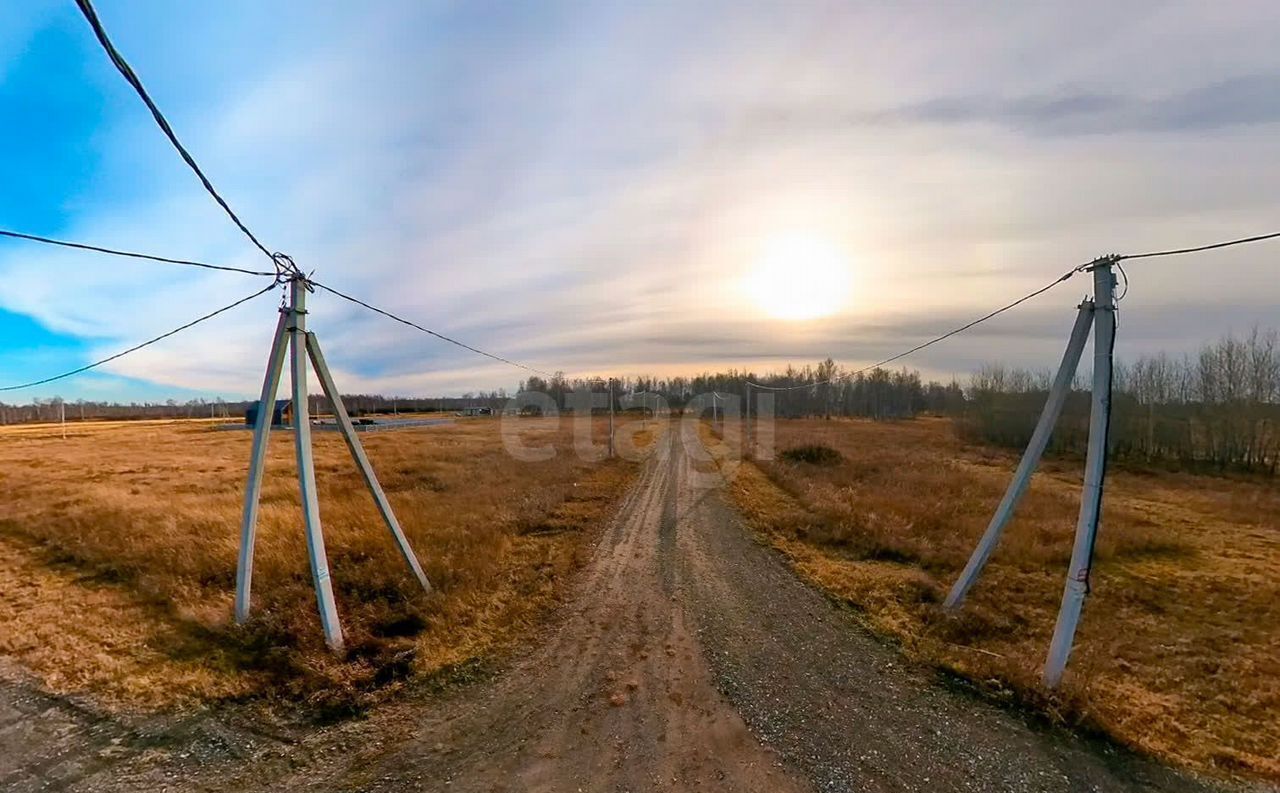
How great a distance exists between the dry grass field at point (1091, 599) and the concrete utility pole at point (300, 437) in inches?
256

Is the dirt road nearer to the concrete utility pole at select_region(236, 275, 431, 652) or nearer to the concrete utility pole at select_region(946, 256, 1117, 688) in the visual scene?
the concrete utility pole at select_region(946, 256, 1117, 688)

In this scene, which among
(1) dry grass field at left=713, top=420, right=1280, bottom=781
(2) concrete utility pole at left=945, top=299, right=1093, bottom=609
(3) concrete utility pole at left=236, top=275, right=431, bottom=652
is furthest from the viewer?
(3) concrete utility pole at left=236, top=275, right=431, bottom=652

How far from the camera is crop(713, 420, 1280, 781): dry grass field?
449 centimetres

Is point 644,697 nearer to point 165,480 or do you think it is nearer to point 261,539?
point 261,539

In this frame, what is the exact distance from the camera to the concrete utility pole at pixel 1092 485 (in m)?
4.53

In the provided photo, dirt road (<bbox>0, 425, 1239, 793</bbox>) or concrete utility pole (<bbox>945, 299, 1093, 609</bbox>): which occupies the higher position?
concrete utility pole (<bbox>945, 299, 1093, 609</bbox>)

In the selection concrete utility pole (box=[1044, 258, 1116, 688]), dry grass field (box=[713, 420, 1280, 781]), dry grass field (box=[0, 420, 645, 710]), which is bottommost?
dry grass field (box=[713, 420, 1280, 781])

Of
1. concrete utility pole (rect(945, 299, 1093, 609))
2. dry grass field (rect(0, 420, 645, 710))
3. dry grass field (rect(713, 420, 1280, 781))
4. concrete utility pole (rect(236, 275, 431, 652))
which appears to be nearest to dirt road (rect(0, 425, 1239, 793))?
dry grass field (rect(713, 420, 1280, 781))

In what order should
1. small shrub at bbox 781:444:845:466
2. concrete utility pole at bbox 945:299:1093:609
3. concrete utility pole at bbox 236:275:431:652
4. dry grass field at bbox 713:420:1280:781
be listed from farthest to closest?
small shrub at bbox 781:444:845:466 → concrete utility pole at bbox 236:275:431:652 → concrete utility pole at bbox 945:299:1093:609 → dry grass field at bbox 713:420:1280:781

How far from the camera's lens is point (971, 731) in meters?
4.11

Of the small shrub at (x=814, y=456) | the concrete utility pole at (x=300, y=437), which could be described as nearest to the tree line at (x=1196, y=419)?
the small shrub at (x=814, y=456)

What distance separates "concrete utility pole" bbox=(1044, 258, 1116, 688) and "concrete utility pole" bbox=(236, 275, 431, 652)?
7.23 meters

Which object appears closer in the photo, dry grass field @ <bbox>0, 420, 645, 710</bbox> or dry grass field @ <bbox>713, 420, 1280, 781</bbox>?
dry grass field @ <bbox>713, 420, 1280, 781</bbox>

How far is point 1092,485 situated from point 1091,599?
5107mm
